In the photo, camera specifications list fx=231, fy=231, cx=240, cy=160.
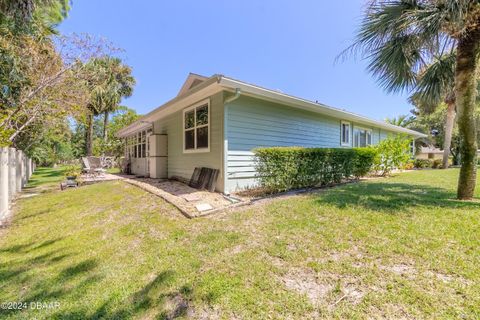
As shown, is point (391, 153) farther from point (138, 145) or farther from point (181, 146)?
point (138, 145)

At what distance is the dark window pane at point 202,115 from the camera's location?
738cm

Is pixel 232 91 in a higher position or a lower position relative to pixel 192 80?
lower

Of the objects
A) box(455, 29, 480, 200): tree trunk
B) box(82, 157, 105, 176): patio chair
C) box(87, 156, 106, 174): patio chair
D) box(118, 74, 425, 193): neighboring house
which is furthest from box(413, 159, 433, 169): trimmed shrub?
box(87, 156, 106, 174): patio chair

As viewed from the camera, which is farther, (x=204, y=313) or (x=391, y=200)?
(x=391, y=200)

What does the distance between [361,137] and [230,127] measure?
9.40 m

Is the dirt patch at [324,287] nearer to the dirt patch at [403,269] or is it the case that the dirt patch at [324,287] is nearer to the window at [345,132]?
the dirt patch at [403,269]

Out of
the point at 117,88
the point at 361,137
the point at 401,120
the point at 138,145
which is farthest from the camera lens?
the point at 401,120

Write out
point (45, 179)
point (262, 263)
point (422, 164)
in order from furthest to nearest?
point (422, 164)
point (45, 179)
point (262, 263)

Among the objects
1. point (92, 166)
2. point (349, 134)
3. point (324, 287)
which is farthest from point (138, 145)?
point (324, 287)

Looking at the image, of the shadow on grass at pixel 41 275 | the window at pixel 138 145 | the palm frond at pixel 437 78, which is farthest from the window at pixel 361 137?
the shadow on grass at pixel 41 275

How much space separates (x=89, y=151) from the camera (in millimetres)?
20297

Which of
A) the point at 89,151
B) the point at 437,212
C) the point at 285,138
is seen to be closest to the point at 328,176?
the point at 285,138

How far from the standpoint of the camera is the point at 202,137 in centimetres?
760

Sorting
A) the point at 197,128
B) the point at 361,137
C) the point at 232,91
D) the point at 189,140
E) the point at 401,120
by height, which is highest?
the point at 401,120
